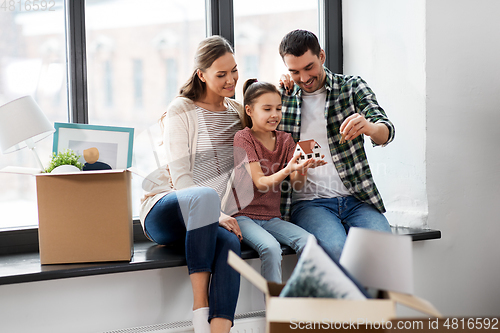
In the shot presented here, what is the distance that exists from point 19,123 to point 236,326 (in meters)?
0.96

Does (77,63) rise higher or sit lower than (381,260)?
higher

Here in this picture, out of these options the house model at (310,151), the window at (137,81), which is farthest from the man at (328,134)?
the window at (137,81)

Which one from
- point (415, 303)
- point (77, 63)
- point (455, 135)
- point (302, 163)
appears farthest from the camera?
point (455, 135)

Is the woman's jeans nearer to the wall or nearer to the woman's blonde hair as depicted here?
the woman's blonde hair

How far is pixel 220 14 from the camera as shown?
6.31ft

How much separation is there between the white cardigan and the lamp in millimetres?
395

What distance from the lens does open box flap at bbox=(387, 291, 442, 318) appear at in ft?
1.22

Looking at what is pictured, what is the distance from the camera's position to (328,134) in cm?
167

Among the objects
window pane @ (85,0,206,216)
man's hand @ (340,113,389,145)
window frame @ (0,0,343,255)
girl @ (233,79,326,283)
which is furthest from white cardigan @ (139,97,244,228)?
man's hand @ (340,113,389,145)

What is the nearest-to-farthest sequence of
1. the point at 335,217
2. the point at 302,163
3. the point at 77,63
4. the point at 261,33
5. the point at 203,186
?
the point at 302,163 → the point at 203,186 → the point at 335,217 → the point at 77,63 → the point at 261,33

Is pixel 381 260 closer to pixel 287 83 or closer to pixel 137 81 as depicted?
pixel 287 83

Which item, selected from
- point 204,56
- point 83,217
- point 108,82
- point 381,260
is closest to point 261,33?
point 204,56

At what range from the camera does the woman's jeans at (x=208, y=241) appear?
4.04 ft

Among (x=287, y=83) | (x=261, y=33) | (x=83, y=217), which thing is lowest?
(x=83, y=217)
